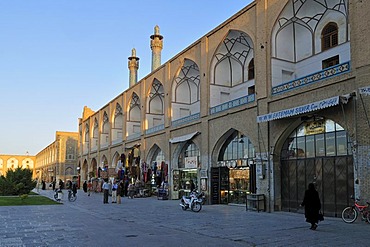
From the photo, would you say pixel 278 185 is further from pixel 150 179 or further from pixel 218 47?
pixel 150 179

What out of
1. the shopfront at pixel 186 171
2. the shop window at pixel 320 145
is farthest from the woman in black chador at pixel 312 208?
the shopfront at pixel 186 171

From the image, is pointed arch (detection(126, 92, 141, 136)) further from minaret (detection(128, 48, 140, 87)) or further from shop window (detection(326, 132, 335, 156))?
shop window (detection(326, 132, 335, 156))

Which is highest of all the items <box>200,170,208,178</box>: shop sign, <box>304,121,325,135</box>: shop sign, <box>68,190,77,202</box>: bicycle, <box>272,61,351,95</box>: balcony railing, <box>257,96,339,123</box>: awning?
<box>272,61,351,95</box>: balcony railing

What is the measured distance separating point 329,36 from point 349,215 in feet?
27.1

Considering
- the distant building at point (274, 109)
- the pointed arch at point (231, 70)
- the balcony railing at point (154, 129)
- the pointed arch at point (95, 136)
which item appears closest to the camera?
the distant building at point (274, 109)

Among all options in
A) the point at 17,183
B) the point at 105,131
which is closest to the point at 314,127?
the point at 17,183

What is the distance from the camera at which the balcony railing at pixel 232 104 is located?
17788mm

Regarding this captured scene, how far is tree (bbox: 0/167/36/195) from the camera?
27.6 metres

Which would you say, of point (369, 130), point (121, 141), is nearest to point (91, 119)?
point (121, 141)

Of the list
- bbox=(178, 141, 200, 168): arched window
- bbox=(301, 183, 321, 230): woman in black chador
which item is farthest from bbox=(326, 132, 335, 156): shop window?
bbox=(178, 141, 200, 168): arched window

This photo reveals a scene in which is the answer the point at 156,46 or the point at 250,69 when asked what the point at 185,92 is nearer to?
the point at 250,69

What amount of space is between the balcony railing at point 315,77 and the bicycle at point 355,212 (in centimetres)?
423

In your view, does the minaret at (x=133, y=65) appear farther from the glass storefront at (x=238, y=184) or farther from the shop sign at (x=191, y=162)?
the glass storefront at (x=238, y=184)

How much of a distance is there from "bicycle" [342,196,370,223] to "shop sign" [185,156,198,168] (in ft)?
34.1
